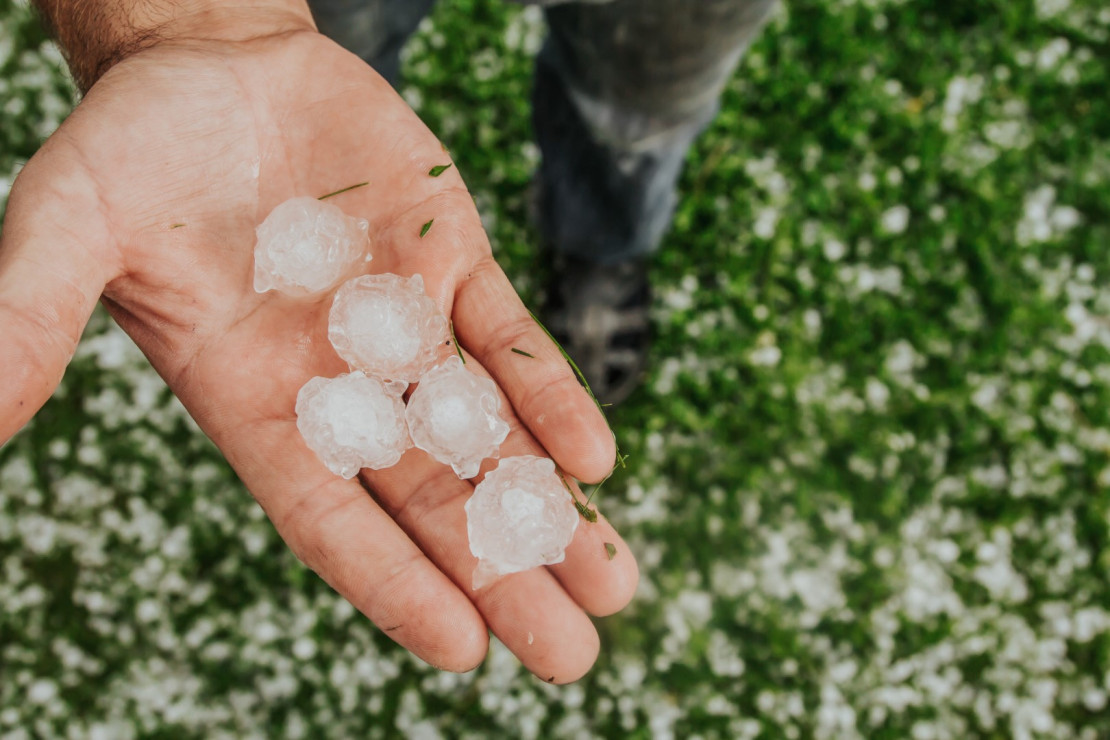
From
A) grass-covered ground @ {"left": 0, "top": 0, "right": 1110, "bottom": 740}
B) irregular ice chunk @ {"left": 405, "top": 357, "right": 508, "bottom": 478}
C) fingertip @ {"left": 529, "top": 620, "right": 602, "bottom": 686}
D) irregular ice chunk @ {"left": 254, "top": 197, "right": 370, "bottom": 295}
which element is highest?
irregular ice chunk @ {"left": 254, "top": 197, "right": 370, "bottom": 295}

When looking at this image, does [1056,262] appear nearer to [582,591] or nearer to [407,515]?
[582,591]

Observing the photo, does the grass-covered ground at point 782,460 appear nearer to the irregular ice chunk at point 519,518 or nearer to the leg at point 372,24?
the leg at point 372,24

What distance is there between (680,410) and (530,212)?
4.09ft

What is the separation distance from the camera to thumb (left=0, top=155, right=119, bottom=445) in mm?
1752

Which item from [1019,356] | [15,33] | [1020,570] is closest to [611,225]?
[1019,356]

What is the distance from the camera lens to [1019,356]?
4.18 m

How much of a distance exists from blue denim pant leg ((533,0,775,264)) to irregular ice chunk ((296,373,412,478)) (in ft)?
4.69

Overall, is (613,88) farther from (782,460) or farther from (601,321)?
(782,460)

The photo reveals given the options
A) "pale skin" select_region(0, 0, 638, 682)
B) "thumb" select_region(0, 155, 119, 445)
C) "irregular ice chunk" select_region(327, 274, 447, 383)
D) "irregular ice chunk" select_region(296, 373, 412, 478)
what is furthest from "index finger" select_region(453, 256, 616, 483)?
"thumb" select_region(0, 155, 119, 445)

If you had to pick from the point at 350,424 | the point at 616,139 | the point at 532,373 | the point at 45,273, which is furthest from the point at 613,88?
the point at 45,273

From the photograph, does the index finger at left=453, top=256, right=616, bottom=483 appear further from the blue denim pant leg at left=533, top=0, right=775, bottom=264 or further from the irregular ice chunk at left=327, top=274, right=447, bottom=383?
the blue denim pant leg at left=533, top=0, right=775, bottom=264

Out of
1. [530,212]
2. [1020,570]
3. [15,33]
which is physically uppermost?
[15,33]

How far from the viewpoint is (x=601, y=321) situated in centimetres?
403

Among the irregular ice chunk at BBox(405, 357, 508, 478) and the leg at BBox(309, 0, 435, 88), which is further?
the leg at BBox(309, 0, 435, 88)
